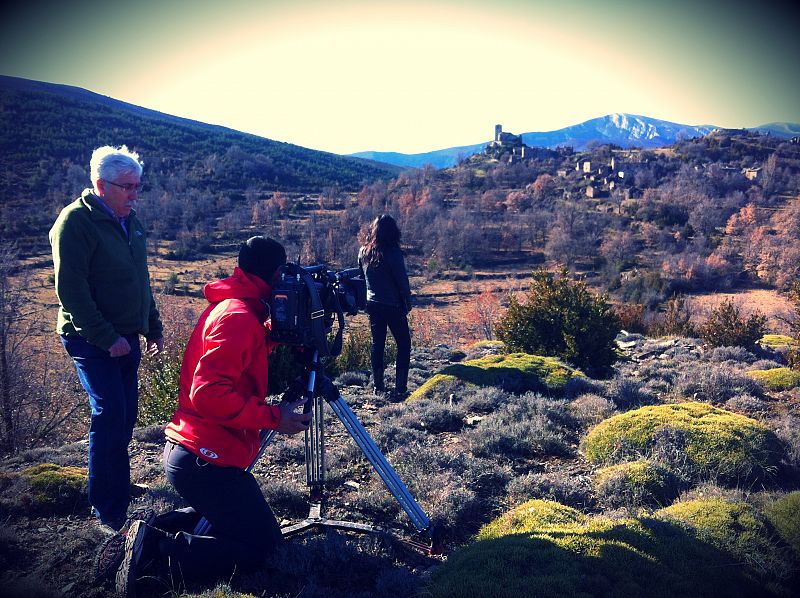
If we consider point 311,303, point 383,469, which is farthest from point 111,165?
point 383,469

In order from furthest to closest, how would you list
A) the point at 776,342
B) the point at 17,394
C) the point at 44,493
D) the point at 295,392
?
the point at 776,342
the point at 17,394
the point at 44,493
the point at 295,392

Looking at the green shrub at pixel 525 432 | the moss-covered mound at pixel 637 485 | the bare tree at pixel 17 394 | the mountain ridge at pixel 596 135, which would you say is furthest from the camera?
the mountain ridge at pixel 596 135

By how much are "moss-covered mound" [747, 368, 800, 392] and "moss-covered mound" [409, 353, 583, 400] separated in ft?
6.44

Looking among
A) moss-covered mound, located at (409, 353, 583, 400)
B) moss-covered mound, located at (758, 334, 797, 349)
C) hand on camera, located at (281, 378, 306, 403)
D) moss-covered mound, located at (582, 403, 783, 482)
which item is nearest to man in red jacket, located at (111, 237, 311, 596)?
hand on camera, located at (281, 378, 306, 403)

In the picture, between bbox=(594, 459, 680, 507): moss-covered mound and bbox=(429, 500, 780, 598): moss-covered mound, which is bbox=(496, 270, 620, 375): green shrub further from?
bbox=(429, 500, 780, 598): moss-covered mound

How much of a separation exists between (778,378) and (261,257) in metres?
6.10

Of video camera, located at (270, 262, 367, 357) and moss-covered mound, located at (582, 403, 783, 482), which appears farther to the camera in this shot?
moss-covered mound, located at (582, 403, 783, 482)

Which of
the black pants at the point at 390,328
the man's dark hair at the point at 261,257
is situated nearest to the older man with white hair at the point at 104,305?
the man's dark hair at the point at 261,257

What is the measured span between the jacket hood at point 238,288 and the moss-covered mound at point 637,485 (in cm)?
266

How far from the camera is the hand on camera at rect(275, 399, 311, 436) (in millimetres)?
2619

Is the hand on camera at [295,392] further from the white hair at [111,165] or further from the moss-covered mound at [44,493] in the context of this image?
the moss-covered mound at [44,493]

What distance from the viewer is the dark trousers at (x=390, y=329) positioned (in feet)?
18.8

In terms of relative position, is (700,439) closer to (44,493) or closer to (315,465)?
(315,465)

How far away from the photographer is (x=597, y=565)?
2566mm
